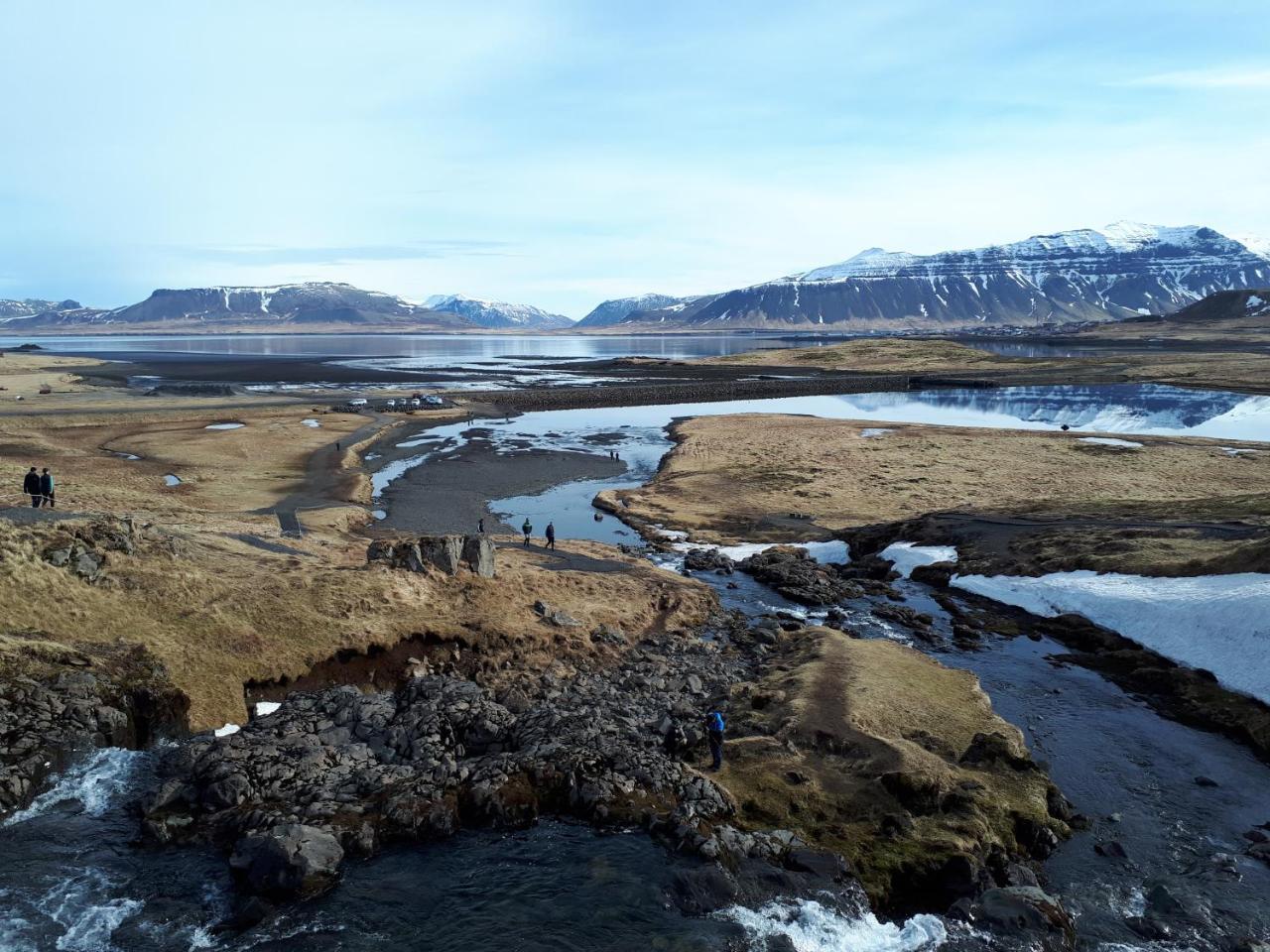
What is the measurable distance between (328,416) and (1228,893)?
390 feet

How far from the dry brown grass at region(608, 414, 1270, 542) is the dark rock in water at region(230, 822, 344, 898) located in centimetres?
4207

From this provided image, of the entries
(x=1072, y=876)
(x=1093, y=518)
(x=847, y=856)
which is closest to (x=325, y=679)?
(x=847, y=856)

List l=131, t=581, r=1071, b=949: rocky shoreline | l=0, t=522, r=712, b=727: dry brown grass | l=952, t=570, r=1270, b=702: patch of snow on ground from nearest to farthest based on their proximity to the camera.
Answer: l=131, t=581, r=1071, b=949: rocky shoreline < l=0, t=522, r=712, b=727: dry brown grass < l=952, t=570, r=1270, b=702: patch of snow on ground

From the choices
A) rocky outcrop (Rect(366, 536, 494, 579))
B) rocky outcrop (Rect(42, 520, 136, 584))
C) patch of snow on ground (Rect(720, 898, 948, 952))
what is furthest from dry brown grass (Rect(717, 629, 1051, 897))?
rocky outcrop (Rect(42, 520, 136, 584))

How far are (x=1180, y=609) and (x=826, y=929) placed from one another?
29.7 meters

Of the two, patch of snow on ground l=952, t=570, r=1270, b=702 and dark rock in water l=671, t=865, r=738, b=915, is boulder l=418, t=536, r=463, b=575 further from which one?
patch of snow on ground l=952, t=570, r=1270, b=702

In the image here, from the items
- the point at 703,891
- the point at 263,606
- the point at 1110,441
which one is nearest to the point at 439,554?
the point at 263,606

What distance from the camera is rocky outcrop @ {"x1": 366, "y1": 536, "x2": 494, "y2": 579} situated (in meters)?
39.8

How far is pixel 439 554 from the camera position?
4038cm

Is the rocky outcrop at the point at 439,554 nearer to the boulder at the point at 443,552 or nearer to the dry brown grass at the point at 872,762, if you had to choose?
the boulder at the point at 443,552

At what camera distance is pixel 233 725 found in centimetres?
2759

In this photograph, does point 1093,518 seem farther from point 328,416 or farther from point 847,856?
point 328,416

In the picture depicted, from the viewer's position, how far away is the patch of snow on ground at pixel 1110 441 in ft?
307

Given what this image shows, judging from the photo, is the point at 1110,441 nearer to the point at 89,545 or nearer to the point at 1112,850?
the point at 1112,850
